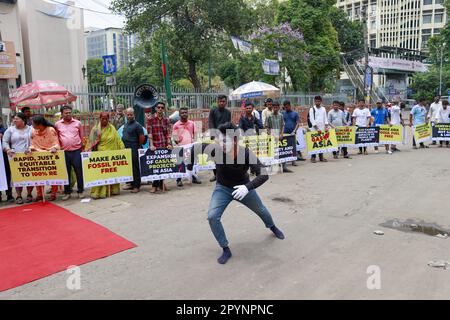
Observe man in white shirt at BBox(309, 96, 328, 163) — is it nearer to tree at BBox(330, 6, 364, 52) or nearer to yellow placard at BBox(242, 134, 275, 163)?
yellow placard at BBox(242, 134, 275, 163)

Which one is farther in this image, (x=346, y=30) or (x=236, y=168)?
(x=346, y=30)

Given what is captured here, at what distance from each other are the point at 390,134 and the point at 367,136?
922 millimetres

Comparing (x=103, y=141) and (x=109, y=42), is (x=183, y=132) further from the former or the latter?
(x=109, y=42)

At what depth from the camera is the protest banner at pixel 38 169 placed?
7.61 meters

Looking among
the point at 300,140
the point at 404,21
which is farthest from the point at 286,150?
the point at 404,21

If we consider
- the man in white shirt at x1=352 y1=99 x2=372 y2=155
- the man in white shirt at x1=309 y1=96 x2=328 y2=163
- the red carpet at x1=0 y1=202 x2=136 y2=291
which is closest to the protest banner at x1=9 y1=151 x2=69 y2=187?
the red carpet at x1=0 y1=202 x2=136 y2=291

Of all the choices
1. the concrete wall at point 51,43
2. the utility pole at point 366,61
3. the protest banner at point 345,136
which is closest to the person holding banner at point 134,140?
the protest banner at point 345,136

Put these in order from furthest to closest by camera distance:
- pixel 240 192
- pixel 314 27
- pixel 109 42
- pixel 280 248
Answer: pixel 109 42 → pixel 314 27 → pixel 280 248 → pixel 240 192

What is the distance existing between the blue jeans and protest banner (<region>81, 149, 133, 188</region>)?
12.6ft

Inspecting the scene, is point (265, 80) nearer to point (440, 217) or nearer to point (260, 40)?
point (260, 40)

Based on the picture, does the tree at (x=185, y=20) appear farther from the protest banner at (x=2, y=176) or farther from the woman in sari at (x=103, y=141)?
the protest banner at (x=2, y=176)

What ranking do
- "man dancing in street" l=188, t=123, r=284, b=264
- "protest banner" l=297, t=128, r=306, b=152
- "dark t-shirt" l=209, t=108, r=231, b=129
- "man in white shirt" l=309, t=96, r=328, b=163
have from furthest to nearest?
"protest banner" l=297, t=128, r=306, b=152 < "man in white shirt" l=309, t=96, r=328, b=163 < "dark t-shirt" l=209, t=108, r=231, b=129 < "man dancing in street" l=188, t=123, r=284, b=264

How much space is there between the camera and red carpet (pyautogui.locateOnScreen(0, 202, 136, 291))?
4.51m

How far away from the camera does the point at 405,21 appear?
74312mm
